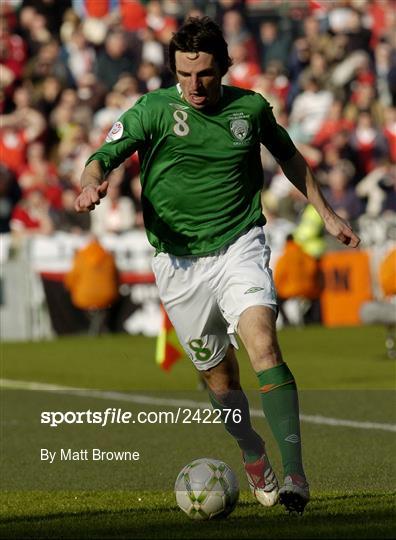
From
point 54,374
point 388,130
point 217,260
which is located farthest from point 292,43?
point 217,260

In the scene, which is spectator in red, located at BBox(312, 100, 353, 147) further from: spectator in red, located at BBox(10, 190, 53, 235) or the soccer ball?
the soccer ball

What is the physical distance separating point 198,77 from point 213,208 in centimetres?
60

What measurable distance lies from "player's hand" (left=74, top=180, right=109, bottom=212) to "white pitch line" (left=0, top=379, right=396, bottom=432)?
4482 mm

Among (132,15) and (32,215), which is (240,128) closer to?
(32,215)

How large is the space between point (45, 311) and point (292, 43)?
7.68 metres

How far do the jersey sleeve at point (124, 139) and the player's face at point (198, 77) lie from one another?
23 cm

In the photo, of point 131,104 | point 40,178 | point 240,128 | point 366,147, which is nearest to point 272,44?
point 366,147

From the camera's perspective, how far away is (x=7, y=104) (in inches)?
930

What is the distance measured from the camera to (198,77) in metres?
6.98

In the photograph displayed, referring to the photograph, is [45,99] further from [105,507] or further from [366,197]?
[105,507]

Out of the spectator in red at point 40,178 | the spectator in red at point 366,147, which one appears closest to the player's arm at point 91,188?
the spectator in red at point 40,178

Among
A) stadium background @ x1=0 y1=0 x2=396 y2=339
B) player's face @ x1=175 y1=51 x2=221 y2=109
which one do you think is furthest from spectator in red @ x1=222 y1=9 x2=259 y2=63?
player's face @ x1=175 y1=51 x2=221 y2=109

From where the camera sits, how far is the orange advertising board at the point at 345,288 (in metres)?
22.1

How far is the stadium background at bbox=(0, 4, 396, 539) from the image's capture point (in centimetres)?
997
